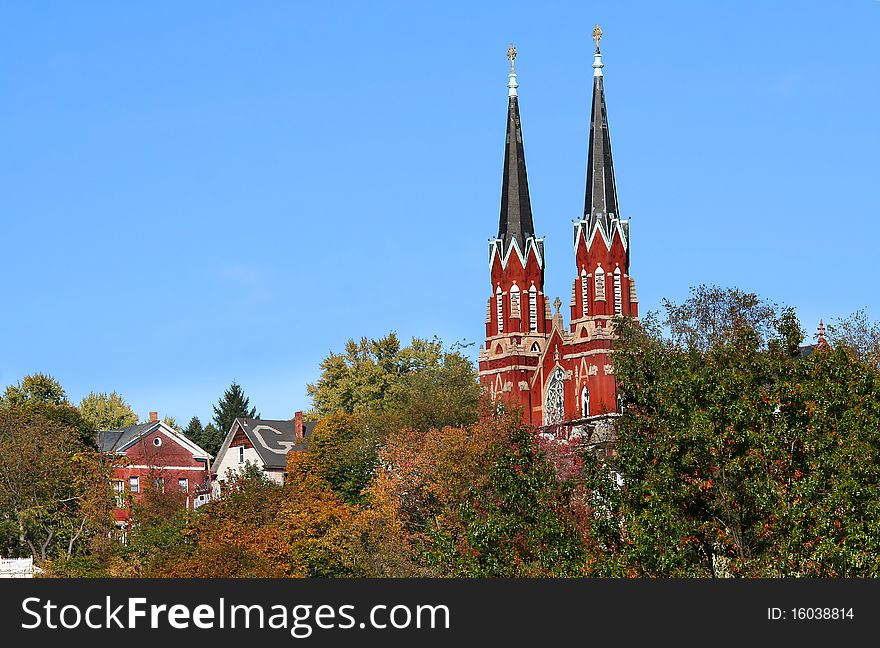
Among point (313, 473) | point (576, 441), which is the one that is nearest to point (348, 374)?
point (313, 473)

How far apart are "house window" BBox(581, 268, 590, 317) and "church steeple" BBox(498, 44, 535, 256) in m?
4.84

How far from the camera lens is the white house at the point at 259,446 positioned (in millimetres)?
117500

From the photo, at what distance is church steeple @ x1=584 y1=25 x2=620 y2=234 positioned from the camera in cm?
10456

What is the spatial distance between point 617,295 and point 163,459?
36.6 meters

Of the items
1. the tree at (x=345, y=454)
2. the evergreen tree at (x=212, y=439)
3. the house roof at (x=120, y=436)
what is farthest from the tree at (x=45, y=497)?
the evergreen tree at (x=212, y=439)

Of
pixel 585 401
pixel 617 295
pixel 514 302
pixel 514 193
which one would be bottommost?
pixel 585 401

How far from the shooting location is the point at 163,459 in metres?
120

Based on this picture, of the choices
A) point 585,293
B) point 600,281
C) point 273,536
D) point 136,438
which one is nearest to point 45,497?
point 273,536

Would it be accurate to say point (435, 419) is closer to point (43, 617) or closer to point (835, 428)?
point (835, 428)

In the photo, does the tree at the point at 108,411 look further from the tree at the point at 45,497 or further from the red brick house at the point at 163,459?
the tree at the point at 45,497

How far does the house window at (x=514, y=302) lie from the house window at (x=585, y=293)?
17.1 feet

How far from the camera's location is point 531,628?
26.2 meters

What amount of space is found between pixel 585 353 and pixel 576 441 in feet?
88.1

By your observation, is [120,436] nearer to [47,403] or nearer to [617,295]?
[47,403]
